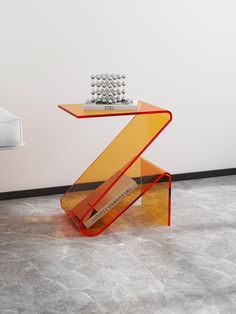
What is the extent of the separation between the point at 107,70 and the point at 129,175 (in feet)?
2.85

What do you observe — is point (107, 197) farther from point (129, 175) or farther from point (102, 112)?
point (102, 112)

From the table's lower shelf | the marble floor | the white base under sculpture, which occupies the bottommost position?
the marble floor

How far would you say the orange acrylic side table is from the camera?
3000mm

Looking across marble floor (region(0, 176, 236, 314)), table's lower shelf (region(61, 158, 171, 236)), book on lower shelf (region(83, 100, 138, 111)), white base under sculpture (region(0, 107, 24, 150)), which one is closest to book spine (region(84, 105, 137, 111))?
book on lower shelf (region(83, 100, 138, 111))

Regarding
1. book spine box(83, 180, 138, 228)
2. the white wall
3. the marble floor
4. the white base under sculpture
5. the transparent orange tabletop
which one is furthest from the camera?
the white wall

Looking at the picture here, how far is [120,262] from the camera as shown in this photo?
270cm

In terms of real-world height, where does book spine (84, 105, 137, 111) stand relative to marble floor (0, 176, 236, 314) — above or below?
above

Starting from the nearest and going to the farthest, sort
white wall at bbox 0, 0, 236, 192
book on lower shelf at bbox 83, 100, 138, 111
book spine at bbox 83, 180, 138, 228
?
1. book on lower shelf at bbox 83, 100, 138, 111
2. book spine at bbox 83, 180, 138, 228
3. white wall at bbox 0, 0, 236, 192

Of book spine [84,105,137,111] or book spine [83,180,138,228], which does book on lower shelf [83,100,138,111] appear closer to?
book spine [84,105,137,111]

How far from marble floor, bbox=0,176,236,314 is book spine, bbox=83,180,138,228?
92mm

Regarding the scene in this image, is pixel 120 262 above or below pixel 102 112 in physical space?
below

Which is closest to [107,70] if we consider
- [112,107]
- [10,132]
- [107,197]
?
[112,107]

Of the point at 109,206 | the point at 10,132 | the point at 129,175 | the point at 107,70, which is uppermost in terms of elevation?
the point at 107,70

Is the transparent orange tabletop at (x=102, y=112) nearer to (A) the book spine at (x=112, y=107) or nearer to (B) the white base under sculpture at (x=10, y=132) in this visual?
(A) the book spine at (x=112, y=107)
